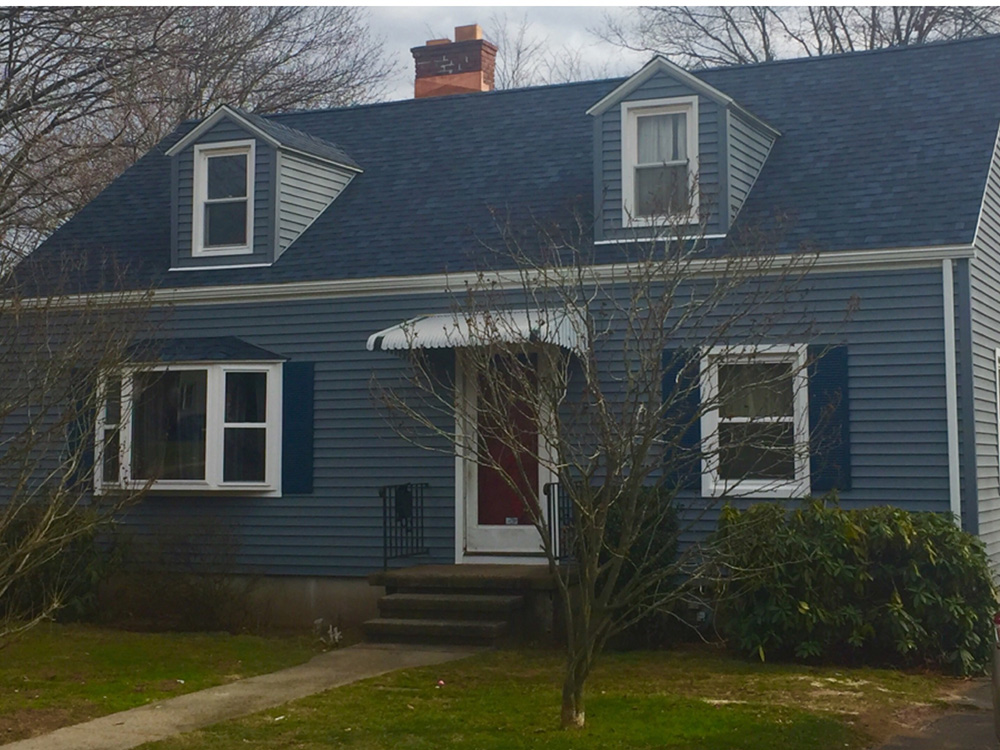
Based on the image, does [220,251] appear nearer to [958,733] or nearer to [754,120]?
[754,120]

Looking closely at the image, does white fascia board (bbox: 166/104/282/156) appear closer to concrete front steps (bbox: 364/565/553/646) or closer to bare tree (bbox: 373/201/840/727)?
bare tree (bbox: 373/201/840/727)

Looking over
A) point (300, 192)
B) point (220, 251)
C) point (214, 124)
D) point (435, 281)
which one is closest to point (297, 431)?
point (435, 281)

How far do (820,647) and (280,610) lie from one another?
6089mm

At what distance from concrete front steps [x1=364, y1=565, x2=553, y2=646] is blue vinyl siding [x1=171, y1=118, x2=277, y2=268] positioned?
4447 millimetres

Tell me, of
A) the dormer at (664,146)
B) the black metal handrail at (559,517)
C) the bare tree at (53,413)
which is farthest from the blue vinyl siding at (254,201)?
the black metal handrail at (559,517)

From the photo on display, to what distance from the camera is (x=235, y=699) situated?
9344 millimetres

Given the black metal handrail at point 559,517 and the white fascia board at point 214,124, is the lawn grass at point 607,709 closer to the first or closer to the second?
the black metal handrail at point 559,517

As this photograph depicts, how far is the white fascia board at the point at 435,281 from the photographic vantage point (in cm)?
1173

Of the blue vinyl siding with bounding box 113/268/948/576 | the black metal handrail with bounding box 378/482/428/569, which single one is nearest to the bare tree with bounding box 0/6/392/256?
the blue vinyl siding with bounding box 113/268/948/576

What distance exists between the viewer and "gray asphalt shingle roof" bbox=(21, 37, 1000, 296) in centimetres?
1256

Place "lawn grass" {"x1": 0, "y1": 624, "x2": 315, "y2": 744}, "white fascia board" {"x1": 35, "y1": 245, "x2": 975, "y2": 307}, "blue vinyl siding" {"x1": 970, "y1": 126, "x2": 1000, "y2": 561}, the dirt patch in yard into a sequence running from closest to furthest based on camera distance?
the dirt patch in yard < "lawn grass" {"x1": 0, "y1": 624, "x2": 315, "y2": 744} < "white fascia board" {"x1": 35, "y1": 245, "x2": 975, "y2": 307} < "blue vinyl siding" {"x1": 970, "y1": 126, "x2": 1000, "y2": 561}

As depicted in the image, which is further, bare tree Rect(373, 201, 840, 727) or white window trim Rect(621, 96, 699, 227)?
white window trim Rect(621, 96, 699, 227)

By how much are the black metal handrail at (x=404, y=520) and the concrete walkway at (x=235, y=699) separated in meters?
1.75

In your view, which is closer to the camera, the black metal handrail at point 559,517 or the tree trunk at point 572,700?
the tree trunk at point 572,700
